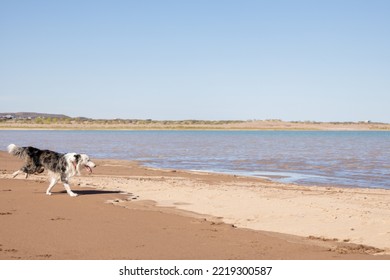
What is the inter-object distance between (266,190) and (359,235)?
6463 mm

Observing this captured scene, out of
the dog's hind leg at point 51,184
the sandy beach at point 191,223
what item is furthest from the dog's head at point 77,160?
the sandy beach at point 191,223

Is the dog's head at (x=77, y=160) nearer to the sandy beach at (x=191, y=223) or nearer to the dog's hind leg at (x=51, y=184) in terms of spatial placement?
the dog's hind leg at (x=51, y=184)

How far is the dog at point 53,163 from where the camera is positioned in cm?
1406

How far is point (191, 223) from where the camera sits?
1005cm

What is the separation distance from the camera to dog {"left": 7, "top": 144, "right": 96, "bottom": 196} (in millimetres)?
14062

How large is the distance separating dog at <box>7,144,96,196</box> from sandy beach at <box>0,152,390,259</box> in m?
0.59

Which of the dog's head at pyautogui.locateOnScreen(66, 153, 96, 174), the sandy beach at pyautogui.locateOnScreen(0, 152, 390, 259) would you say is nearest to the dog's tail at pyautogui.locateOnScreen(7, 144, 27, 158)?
the sandy beach at pyautogui.locateOnScreen(0, 152, 390, 259)

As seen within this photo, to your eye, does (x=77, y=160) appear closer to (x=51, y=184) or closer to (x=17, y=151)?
(x=51, y=184)

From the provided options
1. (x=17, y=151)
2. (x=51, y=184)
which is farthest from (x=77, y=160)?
(x=17, y=151)

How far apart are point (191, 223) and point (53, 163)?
575 cm

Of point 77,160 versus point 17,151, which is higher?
point 17,151

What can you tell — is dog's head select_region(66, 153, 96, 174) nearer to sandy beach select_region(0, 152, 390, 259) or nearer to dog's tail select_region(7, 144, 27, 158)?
sandy beach select_region(0, 152, 390, 259)

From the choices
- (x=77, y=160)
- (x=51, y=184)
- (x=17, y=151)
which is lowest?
(x=51, y=184)
